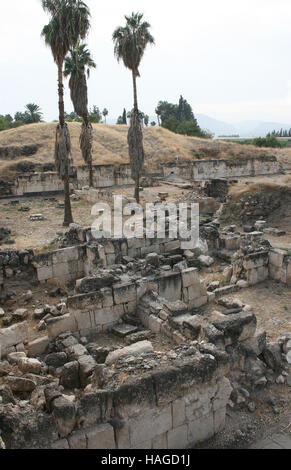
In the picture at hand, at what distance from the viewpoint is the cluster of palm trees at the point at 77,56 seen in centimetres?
1761

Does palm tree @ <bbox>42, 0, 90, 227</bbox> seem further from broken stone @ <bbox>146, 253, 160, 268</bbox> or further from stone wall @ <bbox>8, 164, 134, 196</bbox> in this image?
stone wall @ <bbox>8, 164, 134, 196</bbox>

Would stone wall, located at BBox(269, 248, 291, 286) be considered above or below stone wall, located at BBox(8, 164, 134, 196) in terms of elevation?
below

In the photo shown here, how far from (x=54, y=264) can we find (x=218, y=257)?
603cm

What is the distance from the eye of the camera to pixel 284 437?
21.0 ft

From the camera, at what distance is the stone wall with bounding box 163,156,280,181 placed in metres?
37.2

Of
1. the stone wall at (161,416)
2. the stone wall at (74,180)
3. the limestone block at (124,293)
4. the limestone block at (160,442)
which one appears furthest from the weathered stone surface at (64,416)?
the stone wall at (74,180)

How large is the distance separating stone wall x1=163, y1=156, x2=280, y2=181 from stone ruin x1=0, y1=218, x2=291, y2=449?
23.9 meters

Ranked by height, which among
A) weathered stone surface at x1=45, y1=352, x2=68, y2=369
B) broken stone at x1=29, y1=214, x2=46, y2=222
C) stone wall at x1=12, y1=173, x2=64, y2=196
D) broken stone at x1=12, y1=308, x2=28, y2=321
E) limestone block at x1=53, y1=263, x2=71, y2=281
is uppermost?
stone wall at x1=12, y1=173, x2=64, y2=196

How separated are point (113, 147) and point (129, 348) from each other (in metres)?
39.1

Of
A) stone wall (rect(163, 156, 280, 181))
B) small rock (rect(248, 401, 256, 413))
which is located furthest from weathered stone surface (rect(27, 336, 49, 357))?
stone wall (rect(163, 156, 280, 181))

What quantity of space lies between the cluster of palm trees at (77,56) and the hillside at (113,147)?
475 inches

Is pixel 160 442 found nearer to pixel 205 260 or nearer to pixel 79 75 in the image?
pixel 205 260

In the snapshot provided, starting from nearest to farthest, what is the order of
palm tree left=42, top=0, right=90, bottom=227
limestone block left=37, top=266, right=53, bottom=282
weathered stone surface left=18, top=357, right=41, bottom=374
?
1. weathered stone surface left=18, top=357, right=41, bottom=374
2. limestone block left=37, top=266, right=53, bottom=282
3. palm tree left=42, top=0, right=90, bottom=227
